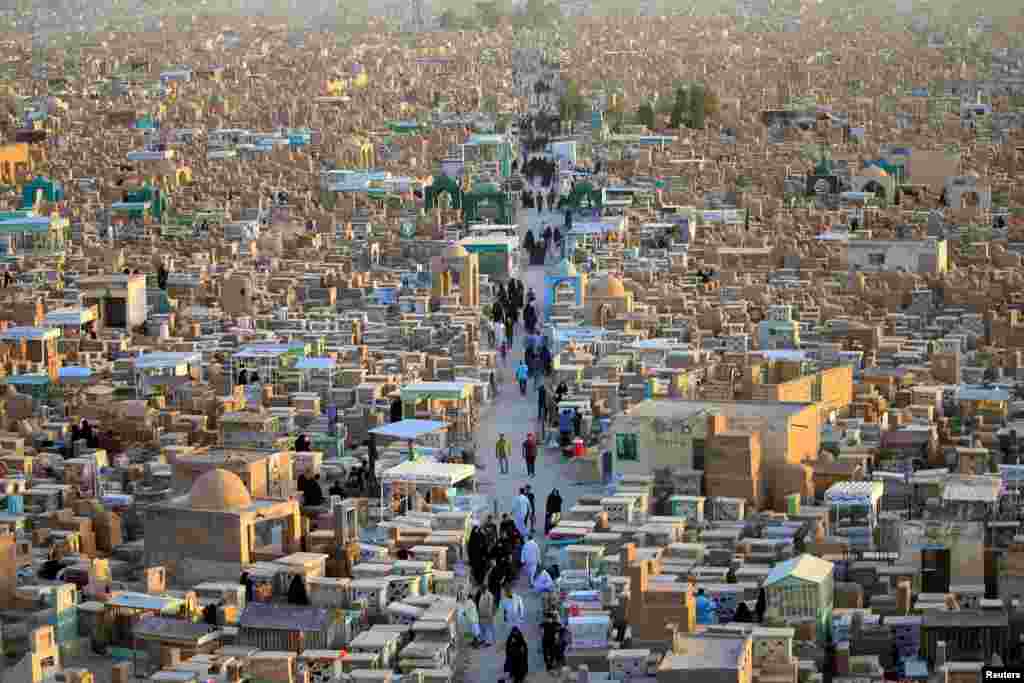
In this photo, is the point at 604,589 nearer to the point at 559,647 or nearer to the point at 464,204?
the point at 559,647

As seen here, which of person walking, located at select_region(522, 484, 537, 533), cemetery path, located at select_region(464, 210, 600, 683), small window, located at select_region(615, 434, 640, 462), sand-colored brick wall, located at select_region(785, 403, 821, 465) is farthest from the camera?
small window, located at select_region(615, 434, 640, 462)

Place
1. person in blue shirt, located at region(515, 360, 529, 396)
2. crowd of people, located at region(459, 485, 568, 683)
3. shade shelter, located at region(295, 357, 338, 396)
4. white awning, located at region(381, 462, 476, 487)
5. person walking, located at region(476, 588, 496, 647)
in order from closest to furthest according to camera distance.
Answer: crowd of people, located at region(459, 485, 568, 683) → person walking, located at region(476, 588, 496, 647) → white awning, located at region(381, 462, 476, 487) → shade shelter, located at region(295, 357, 338, 396) → person in blue shirt, located at region(515, 360, 529, 396)

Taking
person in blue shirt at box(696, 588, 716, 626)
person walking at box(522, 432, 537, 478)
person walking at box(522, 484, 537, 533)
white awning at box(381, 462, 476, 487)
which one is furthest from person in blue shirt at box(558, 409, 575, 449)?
person in blue shirt at box(696, 588, 716, 626)

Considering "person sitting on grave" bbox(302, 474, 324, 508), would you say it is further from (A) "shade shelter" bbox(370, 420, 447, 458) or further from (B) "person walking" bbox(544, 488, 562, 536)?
(B) "person walking" bbox(544, 488, 562, 536)

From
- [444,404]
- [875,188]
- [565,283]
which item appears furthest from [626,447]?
[875,188]

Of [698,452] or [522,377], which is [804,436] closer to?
[698,452]

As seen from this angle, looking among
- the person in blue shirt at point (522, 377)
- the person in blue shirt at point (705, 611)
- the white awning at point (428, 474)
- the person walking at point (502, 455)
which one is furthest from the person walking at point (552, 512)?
the person in blue shirt at point (522, 377)

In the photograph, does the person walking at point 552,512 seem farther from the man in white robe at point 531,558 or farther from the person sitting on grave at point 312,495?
the person sitting on grave at point 312,495
